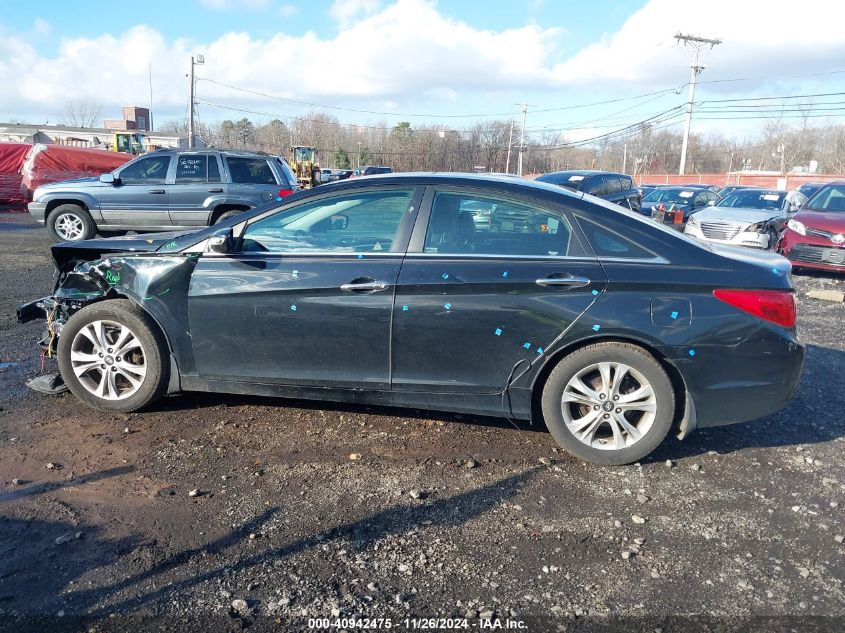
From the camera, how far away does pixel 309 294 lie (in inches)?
157

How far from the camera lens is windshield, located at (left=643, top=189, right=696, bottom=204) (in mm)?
21844

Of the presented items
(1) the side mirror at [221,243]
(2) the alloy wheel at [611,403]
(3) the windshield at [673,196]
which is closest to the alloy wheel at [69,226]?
(1) the side mirror at [221,243]

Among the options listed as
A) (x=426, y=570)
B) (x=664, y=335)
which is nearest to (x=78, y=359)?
(x=426, y=570)

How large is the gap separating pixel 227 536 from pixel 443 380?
153 centimetres

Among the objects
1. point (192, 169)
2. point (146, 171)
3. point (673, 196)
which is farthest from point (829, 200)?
point (146, 171)

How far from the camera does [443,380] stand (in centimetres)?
396

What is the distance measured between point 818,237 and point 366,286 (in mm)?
10115

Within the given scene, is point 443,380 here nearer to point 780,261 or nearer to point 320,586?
point 320,586

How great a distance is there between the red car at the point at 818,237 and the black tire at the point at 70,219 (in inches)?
509

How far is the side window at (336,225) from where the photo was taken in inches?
161

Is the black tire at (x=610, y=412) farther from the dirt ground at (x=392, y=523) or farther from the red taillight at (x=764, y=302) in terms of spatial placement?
the red taillight at (x=764, y=302)

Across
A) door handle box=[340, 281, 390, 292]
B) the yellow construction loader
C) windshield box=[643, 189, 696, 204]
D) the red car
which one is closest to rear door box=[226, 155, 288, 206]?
door handle box=[340, 281, 390, 292]

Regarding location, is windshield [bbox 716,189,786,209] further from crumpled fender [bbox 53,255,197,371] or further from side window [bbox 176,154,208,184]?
crumpled fender [bbox 53,255,197,371]

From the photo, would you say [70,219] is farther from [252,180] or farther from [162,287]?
[162,287]
